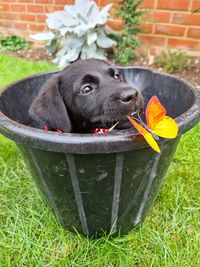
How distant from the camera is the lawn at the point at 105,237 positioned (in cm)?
Result: 139

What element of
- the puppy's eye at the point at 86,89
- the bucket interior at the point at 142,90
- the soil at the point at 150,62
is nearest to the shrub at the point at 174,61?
the soil at the point at 150,62

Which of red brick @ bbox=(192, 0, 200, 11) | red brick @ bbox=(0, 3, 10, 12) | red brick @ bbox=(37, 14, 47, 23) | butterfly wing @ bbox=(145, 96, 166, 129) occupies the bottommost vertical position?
red brick @ bbox=(37, 14, 47, 23)

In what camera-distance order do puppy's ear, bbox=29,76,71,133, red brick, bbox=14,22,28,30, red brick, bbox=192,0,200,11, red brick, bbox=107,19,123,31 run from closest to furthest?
1. puppy's ear, bbox=29,76,71,133
2. red brick, bbox=192,0,200,11
3. red brick, bbox=107,19,123,31
4. red brick, bbox=14,22,28,30

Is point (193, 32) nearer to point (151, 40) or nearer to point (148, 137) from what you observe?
point (151, 40)

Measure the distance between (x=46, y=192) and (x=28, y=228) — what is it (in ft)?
0.99

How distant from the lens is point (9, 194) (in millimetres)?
1771

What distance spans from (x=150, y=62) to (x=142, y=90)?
1.49 metres

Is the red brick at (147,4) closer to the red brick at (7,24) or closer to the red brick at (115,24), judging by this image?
the red brick at (115,24)

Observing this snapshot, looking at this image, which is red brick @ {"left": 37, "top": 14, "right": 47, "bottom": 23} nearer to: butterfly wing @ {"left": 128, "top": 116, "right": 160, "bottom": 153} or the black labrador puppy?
the black labrador puppy

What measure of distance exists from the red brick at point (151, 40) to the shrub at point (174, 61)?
0.19 meters

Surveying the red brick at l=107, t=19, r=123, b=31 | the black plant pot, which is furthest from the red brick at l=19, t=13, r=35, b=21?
the black plant pot

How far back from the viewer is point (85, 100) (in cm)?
145

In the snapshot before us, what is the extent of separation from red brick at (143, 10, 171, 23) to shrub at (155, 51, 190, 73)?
32 centimetres

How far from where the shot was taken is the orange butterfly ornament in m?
0.99
